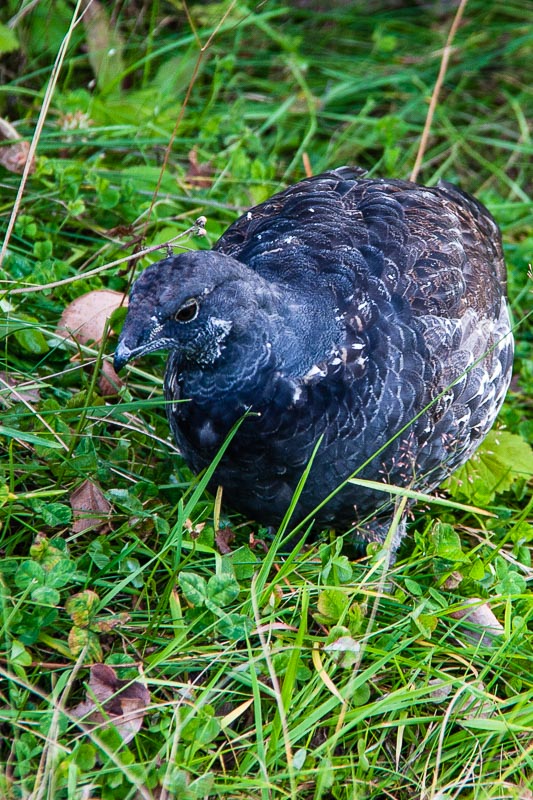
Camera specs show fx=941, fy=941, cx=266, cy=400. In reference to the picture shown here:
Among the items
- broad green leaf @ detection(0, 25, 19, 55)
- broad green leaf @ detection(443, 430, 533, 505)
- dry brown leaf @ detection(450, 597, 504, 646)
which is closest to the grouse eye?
dry brown leaf @ detection(450, 597, 504, 646)

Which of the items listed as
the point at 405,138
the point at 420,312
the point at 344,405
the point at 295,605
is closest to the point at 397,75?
the point at 405,138

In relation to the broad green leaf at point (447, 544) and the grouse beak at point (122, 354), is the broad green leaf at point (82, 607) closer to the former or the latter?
the grouse beak at point (122, 354)

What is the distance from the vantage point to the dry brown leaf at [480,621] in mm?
3766

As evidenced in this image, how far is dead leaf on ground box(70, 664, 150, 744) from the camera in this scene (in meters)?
3.11

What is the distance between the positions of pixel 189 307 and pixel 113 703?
4.58ft

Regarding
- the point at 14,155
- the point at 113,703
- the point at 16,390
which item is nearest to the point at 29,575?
the point at 113,703

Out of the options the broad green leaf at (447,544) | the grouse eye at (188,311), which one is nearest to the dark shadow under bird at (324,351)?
the grouse eye at (188,311)

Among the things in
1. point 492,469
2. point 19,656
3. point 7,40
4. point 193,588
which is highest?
point 7,40

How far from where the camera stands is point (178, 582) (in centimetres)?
351

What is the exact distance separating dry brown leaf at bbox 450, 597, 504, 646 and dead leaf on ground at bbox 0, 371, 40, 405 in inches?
78.2

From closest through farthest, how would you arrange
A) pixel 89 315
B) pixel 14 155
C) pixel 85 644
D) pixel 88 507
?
pixel 85 644, pixel 88 507, pixel 89 315, pixel 14 155

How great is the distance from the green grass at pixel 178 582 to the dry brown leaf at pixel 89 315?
8 cm

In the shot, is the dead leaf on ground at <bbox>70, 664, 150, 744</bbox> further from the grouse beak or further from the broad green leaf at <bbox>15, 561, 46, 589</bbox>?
the grouse beak

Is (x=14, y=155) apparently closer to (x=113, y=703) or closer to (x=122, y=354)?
Answer: (x=122, y=354)
